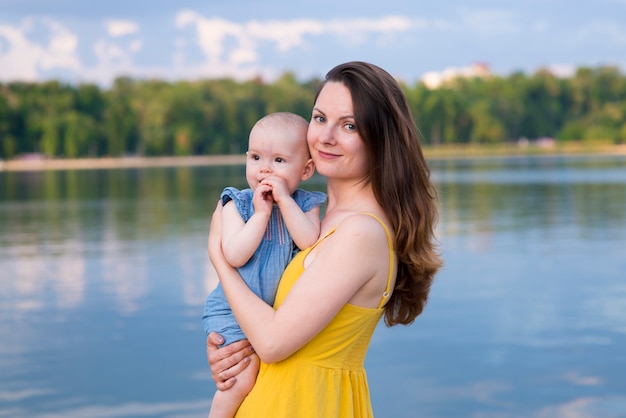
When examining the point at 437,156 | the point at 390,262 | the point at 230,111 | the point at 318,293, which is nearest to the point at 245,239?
the point at 318,293

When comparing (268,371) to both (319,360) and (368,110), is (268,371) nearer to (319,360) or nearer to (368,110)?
(319,360)

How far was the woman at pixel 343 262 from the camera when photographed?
2.10 metres

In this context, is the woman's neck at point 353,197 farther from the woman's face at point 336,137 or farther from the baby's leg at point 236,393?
the baby's leg at point 236,393

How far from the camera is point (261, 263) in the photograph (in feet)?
7.30

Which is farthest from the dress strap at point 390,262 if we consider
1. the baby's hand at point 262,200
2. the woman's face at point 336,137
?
the baby's hand at point 262,200

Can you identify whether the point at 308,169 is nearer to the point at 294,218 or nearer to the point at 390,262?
the point at 294,218

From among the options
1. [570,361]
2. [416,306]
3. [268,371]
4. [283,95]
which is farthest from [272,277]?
[283,95]

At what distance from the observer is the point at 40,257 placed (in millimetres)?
12812


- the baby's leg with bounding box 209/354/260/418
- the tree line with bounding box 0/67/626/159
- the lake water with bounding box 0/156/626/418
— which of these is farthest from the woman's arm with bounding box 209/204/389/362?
the tree line with bounding box 0/67/626/159

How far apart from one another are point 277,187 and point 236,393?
48cm

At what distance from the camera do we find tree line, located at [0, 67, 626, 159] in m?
77.6

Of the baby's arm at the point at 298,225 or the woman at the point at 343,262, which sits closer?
the woman at the point at 343,262

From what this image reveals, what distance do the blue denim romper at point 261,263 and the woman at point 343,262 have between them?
0.03m

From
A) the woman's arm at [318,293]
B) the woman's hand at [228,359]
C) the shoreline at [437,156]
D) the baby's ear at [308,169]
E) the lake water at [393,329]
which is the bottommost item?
the shoreline at [437,156]
